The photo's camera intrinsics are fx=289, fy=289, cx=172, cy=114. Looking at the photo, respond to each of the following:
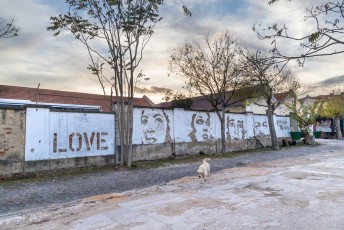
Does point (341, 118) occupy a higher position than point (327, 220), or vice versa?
point (341, 118)

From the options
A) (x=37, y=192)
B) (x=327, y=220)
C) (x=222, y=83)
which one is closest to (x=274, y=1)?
(x=327, y=220)

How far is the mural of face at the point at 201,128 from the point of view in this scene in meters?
17.3

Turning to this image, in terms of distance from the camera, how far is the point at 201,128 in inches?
701

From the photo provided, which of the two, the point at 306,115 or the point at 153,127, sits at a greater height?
the point at 306,115

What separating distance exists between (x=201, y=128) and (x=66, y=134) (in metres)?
8.58

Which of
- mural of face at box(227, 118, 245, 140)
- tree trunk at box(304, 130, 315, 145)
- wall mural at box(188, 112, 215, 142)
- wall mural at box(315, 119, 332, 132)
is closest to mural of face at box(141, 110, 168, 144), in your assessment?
wall mural at box(188, 112, 215, 142)

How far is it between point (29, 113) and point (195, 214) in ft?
26.6

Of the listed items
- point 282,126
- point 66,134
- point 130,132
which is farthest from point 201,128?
point 282,126

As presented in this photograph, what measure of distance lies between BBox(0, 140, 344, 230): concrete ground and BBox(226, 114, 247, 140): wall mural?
37.2 ft

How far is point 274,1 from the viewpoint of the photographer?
352 cm

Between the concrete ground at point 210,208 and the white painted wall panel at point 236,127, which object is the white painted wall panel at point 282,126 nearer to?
the white painted wall panel at point 236,127

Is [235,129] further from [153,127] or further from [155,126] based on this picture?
[153,127]

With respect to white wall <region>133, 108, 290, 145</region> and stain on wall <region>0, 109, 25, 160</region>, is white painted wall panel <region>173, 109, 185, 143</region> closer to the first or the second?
white wall <region>133, 108, 290, 145</region>

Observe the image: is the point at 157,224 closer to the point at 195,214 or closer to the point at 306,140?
the point at 195,214
